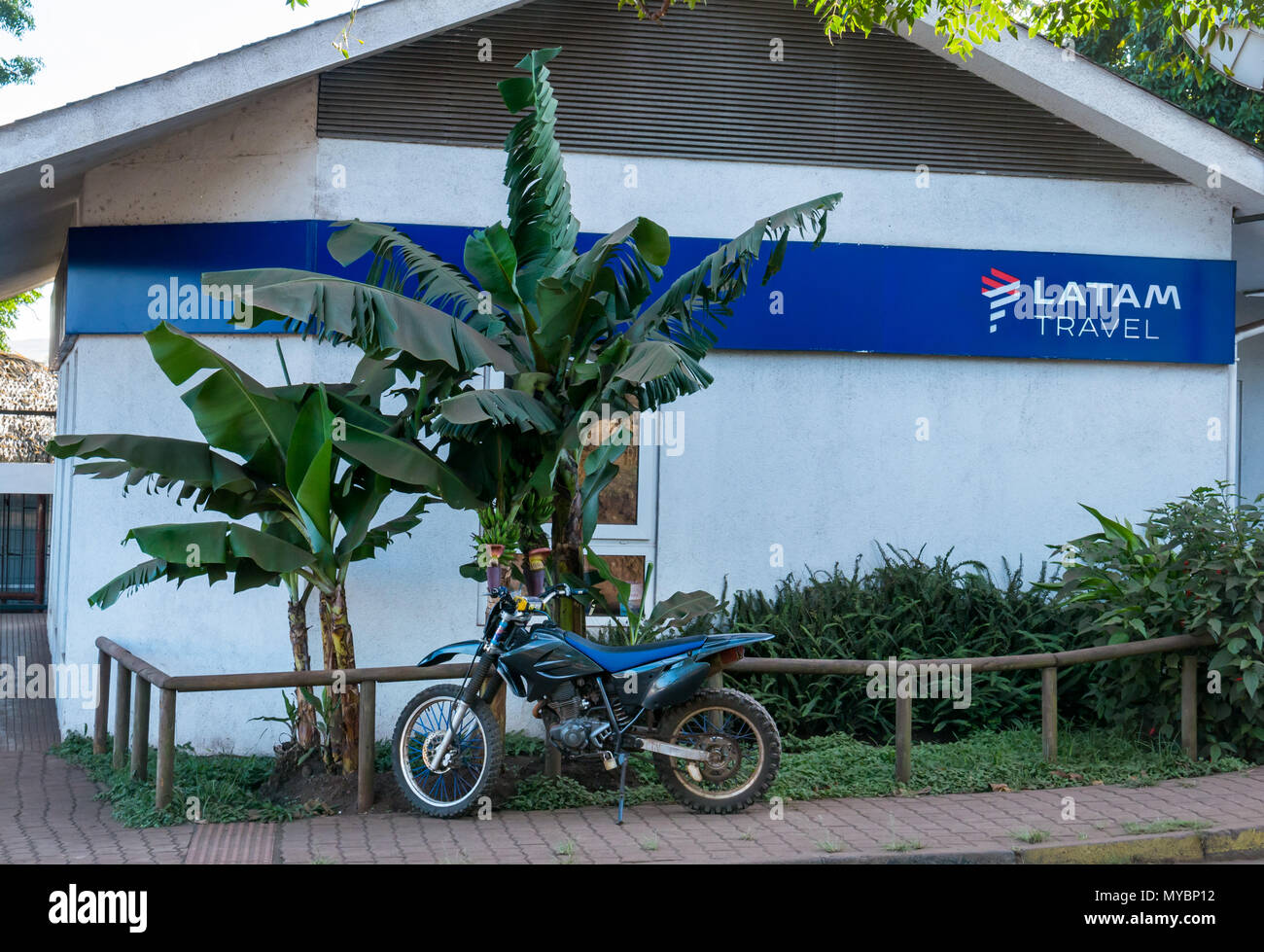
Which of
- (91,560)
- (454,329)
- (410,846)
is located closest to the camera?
(410,846)

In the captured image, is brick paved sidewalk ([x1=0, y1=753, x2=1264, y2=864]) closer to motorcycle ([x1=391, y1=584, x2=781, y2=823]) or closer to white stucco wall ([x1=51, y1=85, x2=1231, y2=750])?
motorcycle ([x1=391, y1=584, x2=781, y2=823])

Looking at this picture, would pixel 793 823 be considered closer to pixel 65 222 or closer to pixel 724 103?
pixel 724 103

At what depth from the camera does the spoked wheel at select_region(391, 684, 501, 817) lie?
697 cm

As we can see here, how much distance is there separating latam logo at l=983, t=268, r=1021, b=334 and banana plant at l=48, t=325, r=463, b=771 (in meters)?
5.02

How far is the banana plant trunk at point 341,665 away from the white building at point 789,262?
5.42ft

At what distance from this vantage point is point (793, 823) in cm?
686

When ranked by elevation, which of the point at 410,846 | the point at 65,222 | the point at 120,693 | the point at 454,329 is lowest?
the point at 410,846

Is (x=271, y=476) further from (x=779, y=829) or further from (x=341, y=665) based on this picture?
(x=779, y=829)

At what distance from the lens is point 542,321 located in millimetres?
7105

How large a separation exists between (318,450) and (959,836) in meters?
4.05

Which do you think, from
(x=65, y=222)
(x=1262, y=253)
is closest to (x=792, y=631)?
(x=1262, y=253)

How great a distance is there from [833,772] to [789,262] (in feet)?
13.2
